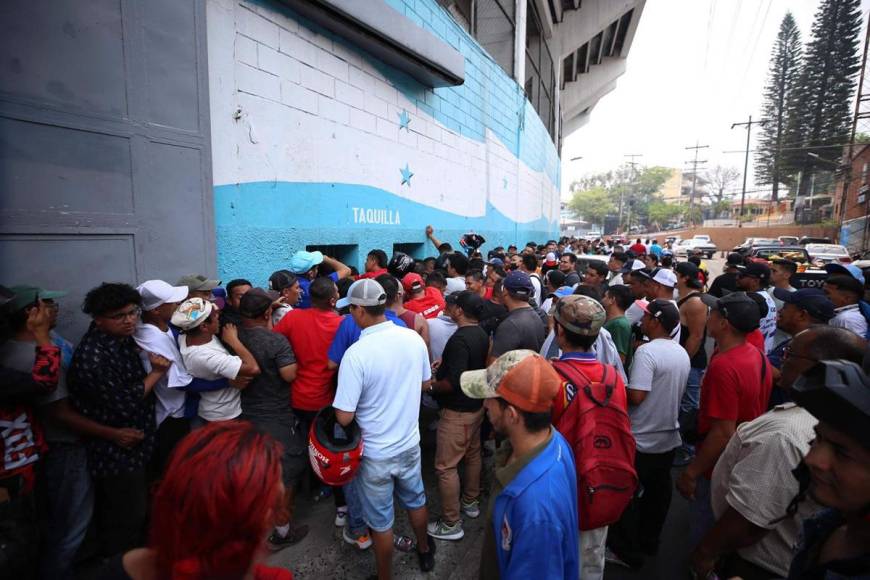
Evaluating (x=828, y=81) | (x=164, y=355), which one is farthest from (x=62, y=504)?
(x=828, y=81)

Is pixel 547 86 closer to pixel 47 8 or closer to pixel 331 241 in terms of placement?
pixel 331 241

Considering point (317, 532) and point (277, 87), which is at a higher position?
point (277, 87)

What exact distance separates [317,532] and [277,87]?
473 cm

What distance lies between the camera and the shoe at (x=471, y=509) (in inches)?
137

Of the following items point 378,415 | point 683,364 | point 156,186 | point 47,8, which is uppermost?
point 47,8

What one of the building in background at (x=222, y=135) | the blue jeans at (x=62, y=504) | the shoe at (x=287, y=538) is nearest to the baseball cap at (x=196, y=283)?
the building in background at (x=222, y=135)

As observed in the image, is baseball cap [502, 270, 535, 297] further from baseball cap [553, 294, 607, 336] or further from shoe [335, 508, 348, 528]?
shoe [335, 508, 348, 528]

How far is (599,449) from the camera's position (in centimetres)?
210

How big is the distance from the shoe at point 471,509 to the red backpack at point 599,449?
5.06ft

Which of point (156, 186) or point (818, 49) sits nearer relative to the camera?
point (156, 186)

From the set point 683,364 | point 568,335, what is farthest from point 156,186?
point 683,364

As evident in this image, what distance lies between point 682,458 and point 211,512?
4860 millimetres

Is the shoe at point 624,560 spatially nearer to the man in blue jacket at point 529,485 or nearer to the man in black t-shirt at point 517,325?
the man in black t-shirt at point 517,325

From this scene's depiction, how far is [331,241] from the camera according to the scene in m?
5.95
